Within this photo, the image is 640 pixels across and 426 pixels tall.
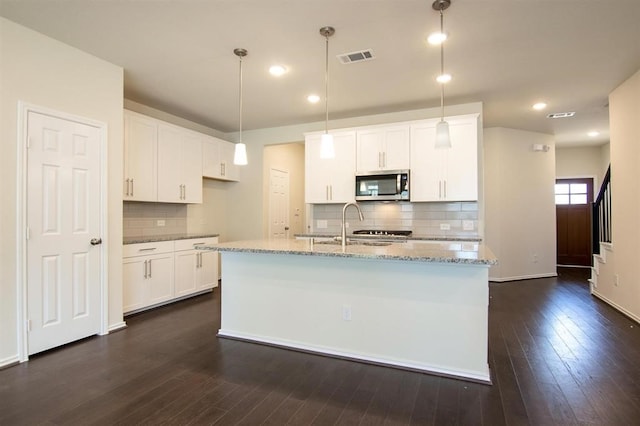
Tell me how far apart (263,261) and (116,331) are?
5.68 ft

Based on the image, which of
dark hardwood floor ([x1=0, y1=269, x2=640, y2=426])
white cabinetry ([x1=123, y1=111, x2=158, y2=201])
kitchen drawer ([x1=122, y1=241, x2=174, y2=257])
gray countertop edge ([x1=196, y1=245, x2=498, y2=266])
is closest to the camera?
dark hardwood floor ([x1=0, y1=269, x2=640, y2=426])

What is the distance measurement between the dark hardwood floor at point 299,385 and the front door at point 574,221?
5109 mm

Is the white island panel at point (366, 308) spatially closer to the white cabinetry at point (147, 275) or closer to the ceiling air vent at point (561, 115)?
the white cabinetry at point (147, 275)

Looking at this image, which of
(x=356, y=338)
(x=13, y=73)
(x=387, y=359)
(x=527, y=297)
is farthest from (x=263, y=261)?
(x=527, y=297)

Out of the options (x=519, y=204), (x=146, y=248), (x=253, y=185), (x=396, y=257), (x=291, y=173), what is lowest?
(x=146, y=248)

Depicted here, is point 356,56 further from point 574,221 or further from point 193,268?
point 574,221

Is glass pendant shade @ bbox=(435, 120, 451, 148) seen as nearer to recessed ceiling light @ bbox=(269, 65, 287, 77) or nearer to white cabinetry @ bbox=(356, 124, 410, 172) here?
recessed ceiling light @ bbox=(269, 65, 287, 77)

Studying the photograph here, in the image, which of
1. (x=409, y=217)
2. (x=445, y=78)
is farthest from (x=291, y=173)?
(x=445, y=78)

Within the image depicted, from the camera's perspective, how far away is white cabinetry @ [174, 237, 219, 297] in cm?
457

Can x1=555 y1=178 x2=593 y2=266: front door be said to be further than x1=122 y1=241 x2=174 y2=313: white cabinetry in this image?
Yes

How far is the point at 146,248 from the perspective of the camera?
4.11 meters

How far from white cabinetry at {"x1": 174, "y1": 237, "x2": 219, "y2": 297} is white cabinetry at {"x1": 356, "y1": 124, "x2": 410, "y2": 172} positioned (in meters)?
2.54

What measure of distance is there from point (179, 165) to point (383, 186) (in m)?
2.91

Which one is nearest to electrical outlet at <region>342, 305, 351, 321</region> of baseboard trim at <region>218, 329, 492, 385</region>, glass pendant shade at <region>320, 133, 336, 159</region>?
baseboard trim at <region>218, 329, 492, 385</region>
